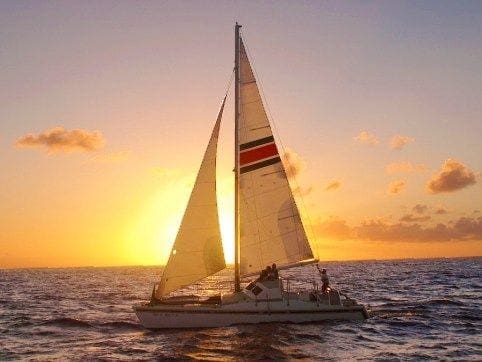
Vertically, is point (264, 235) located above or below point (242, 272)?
above

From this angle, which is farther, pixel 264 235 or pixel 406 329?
pixel 406 329

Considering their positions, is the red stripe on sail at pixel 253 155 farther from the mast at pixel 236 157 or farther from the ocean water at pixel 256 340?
the ocean water at pixel 256 340

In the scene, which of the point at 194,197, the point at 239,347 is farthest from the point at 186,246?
the point at 239,347

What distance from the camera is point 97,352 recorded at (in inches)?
945

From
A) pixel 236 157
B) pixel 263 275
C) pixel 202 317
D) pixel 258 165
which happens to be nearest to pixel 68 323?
pixel 202 317

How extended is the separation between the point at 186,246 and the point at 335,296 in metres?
8.12

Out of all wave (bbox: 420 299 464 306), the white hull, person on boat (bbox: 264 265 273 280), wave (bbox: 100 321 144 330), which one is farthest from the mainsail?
wave (bbox: 420 299 464 306)

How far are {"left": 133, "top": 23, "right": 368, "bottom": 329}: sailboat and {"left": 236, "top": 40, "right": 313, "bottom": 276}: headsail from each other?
0.05 m

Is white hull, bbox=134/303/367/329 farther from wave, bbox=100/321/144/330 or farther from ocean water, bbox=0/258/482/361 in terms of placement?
wave, bbox=100/321/144/330

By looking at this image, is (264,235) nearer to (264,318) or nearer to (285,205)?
(285,205)

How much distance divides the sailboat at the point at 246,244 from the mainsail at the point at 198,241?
5 cm

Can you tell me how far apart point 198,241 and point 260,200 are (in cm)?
371

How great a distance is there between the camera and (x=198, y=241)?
25.8 m

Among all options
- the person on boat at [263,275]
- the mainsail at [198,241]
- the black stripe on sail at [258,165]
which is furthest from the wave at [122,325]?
the black stripe on sail at [258,165]
